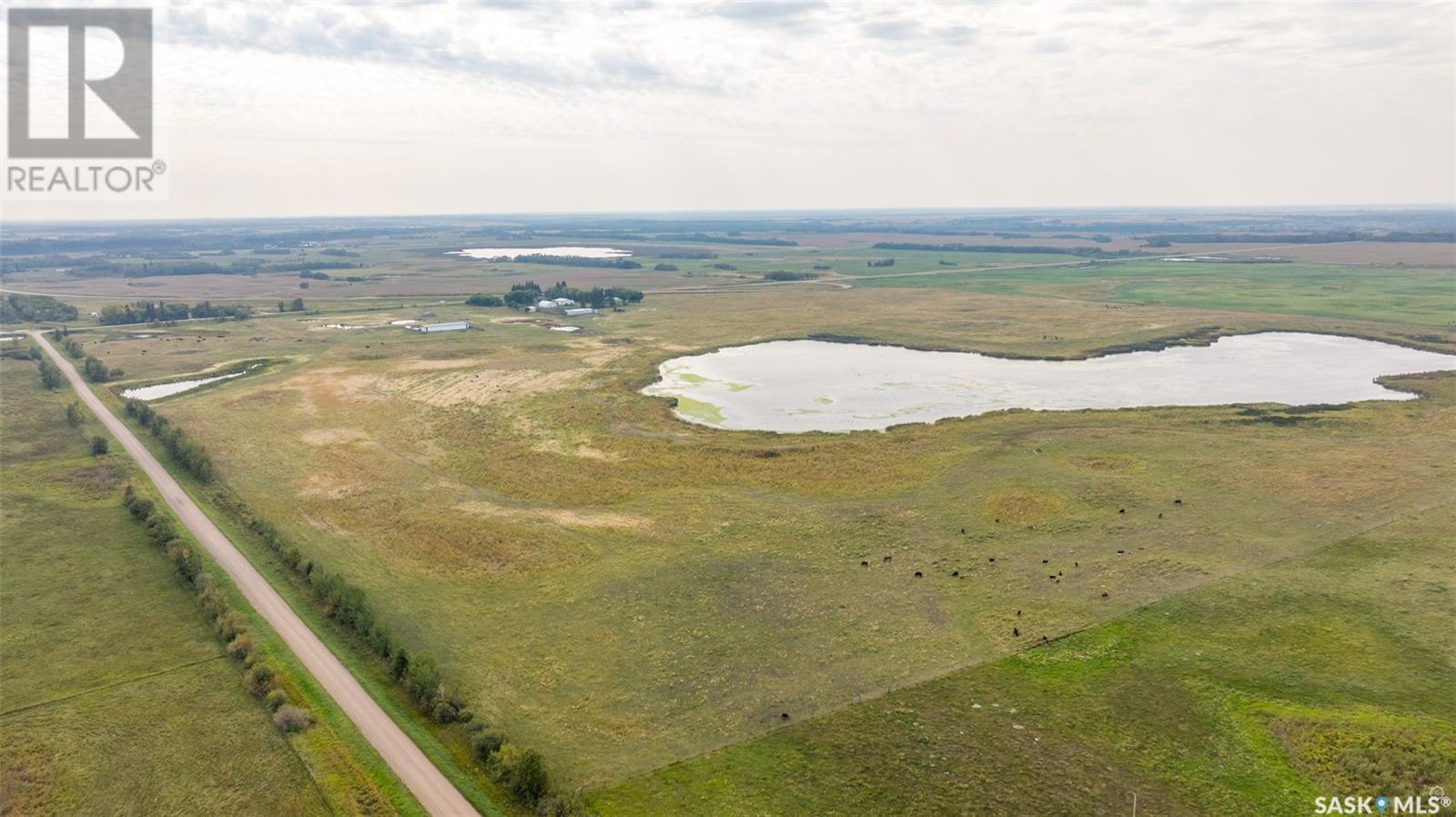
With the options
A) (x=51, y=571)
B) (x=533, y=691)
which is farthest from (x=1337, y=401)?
(x=51, y=571)

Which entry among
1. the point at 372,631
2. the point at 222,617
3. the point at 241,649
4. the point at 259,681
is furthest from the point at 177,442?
the point at 259,681

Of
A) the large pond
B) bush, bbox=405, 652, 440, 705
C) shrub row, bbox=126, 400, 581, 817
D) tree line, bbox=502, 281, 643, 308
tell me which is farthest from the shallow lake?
bush, bbox=405, 652, 440, 705

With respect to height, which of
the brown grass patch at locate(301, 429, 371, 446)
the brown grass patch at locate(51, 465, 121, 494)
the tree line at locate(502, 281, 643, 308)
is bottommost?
the brown grass patch at locate(51, 465, 121, 494)

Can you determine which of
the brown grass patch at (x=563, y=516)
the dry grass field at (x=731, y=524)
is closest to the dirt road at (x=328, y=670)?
the dry grass field at (x=731, y=524)

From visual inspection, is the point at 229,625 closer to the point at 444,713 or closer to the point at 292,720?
the point at 292,720

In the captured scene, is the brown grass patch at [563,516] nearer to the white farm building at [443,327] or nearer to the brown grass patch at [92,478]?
the brown grass patch at [92,478]

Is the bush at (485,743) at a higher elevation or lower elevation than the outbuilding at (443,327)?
lower

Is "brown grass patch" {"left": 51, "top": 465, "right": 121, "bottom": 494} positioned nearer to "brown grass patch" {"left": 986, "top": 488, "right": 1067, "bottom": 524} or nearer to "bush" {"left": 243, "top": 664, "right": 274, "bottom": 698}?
"bush" {"left": 243, "top": 664, "right": 274, "bottom": 698}
